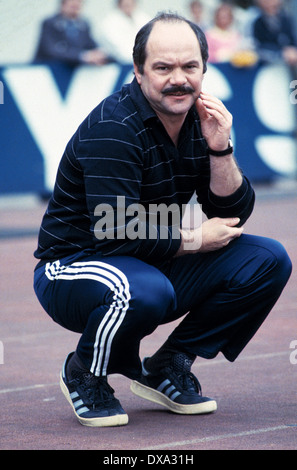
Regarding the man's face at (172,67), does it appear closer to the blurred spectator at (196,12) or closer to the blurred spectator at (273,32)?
the blurred spectator at (273,32)

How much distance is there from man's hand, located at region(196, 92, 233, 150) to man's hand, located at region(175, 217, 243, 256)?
32 centimetres

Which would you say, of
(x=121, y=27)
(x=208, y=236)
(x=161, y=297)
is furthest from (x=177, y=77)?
(x=121, y=27)

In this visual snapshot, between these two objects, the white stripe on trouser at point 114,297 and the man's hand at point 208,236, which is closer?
the white stripe on trouser at point 114,297

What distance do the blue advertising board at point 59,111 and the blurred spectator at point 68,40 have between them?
Answer: 16 centimetres

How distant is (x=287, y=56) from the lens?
11547 mm

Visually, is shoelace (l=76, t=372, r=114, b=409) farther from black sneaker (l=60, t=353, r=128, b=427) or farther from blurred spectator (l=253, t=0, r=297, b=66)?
blurred spectator (l=253, t=0, r=297, b=66)

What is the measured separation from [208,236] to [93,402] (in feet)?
2.69

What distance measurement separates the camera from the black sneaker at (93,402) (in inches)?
149

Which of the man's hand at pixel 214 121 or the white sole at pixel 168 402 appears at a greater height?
the man's hand at pixel 214 121

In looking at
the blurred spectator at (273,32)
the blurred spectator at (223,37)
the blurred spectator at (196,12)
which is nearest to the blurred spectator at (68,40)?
the blurred spectator at (223,37)

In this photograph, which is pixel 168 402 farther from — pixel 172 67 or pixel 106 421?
pixel 172 67

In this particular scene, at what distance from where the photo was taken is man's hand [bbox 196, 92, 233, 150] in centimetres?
390
